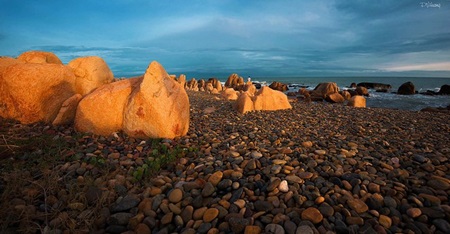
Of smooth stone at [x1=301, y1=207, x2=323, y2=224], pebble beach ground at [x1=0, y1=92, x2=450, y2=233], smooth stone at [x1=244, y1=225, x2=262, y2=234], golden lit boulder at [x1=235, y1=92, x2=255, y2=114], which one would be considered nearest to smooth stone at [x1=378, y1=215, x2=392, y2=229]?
pebble beach ground at [x1=0, y1=92, x2=450, y2=233]

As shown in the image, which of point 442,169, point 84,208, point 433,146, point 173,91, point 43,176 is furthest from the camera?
point 173,91

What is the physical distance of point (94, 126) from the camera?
5766mm

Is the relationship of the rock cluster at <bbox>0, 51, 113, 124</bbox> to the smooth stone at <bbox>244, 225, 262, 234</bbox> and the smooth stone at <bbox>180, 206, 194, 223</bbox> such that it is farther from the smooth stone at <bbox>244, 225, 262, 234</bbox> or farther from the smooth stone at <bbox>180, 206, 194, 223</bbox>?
the smooth stone at <bbox>244, 225, 262, 234</bbox>

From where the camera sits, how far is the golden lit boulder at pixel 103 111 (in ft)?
18.9

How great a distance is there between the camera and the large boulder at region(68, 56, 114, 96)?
7.68 m

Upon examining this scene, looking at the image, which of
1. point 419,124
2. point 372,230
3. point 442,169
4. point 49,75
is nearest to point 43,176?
point 49,75

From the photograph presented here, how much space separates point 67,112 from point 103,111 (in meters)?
1.27

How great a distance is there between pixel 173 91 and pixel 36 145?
10.5 ft

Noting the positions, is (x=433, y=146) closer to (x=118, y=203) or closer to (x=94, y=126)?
(x=118, y=203)

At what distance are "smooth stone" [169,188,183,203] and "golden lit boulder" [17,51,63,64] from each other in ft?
26.5

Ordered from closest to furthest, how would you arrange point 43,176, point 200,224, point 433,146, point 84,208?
point 200,224 → point 84,208 → point 43,176 → point 433,146

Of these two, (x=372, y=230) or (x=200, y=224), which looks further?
(x=200, y=224)

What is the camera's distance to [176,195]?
3193 millimetres

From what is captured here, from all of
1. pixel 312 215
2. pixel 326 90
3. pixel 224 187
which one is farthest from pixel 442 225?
pixel 326 90
